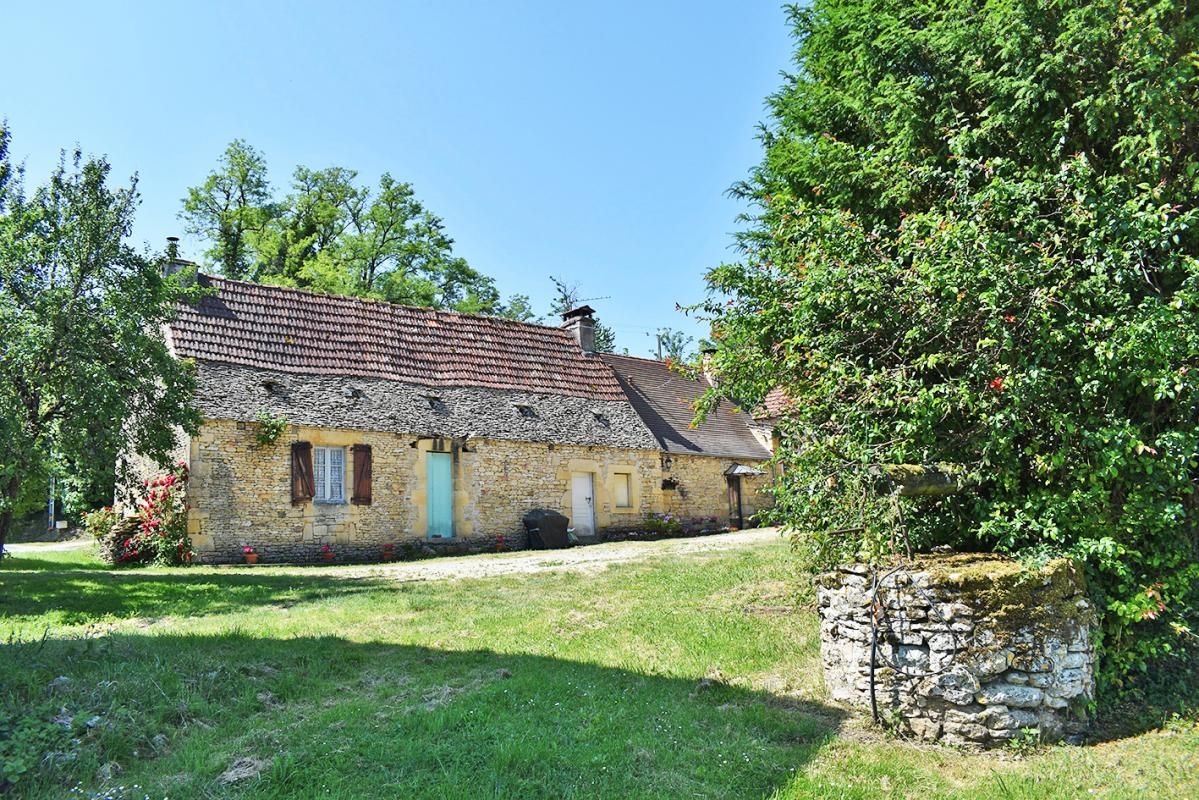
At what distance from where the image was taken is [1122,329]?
5605 millimetres

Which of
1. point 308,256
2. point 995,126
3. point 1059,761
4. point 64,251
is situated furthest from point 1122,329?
point 308,256

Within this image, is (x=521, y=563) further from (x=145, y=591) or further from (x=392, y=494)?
(x=145, y=591)

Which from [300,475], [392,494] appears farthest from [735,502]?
[300,475]

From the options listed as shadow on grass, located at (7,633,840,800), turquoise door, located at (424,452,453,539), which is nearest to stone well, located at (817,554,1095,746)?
shadow on grass, located at (7,633,840,800)

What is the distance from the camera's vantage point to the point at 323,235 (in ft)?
110

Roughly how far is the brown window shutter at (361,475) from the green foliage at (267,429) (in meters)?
1.65

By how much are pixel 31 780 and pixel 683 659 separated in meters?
4.86

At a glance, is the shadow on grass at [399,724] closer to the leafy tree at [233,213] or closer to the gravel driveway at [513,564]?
the gravel driveway at [513,564]

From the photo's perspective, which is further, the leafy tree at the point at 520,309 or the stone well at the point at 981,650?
the leafy tree at the point at 520,309

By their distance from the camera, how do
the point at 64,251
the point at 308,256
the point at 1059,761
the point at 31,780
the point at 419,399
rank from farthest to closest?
the point at 308,256 < the point at 419,399 < the point at 64,251 < the point at 1059,761 < the point at 31,780

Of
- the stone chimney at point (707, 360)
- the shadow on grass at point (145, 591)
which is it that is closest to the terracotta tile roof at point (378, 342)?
the shadow on grass at point (145, 591)

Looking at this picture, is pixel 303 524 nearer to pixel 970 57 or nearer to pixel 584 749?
pixel 584 749

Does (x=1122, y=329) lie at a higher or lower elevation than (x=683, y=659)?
higher

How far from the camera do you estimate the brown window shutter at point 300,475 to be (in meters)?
16.2
